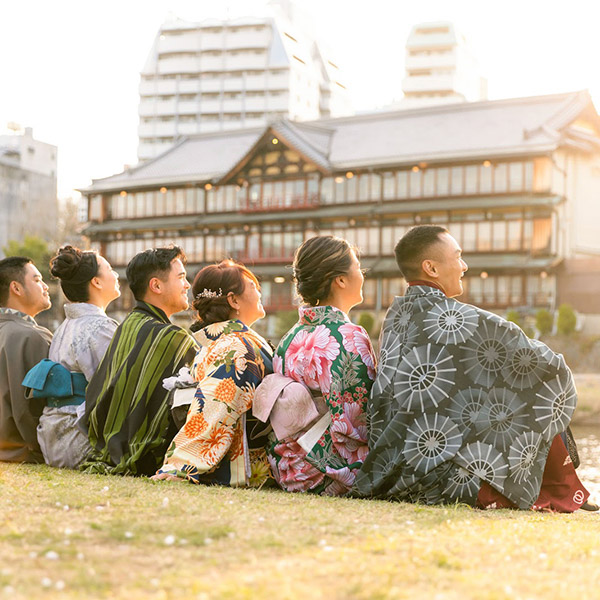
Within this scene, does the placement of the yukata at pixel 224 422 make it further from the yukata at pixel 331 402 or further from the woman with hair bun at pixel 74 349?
the woman with hair bun at pixel 74 349

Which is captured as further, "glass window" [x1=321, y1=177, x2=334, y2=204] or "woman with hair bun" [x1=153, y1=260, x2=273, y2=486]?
"glass window" [x1=321, y1=177, x2=334, y2=204]

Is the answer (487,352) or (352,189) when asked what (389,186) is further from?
(487,352)

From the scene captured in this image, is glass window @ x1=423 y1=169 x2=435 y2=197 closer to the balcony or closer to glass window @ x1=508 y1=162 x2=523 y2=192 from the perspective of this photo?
glass window @ x1=508 y1=162 x2=523 y2=192

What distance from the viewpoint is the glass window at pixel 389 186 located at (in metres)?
36.7

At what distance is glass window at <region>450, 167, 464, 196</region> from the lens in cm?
3488

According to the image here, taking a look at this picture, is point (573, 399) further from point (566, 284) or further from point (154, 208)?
point (154, 208)

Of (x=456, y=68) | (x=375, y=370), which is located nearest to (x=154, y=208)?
(x=456, y=68)

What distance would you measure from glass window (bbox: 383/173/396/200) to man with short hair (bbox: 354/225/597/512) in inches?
1266

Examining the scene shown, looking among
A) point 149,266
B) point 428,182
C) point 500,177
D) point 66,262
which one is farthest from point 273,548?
point 428,182

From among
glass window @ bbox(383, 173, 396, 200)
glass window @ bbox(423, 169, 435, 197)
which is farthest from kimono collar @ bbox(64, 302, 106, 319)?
glass window @ bbox(383, 173, 396, 200)

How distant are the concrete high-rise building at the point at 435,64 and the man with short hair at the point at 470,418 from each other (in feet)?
214

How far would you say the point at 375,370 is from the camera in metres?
5.25

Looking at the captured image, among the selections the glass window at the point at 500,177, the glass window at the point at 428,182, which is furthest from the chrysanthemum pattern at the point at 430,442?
the glass window at the point at 428,182

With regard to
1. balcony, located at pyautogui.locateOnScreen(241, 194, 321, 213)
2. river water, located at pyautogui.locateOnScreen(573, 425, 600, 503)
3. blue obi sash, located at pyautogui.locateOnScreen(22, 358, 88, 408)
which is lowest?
river water, located at pyautogui.locateOnScreen(573, 425, 600, 503)
